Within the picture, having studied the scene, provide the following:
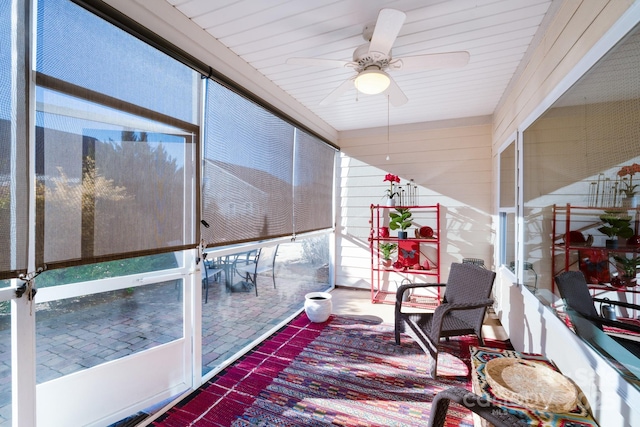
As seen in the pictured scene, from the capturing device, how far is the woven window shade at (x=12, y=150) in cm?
117

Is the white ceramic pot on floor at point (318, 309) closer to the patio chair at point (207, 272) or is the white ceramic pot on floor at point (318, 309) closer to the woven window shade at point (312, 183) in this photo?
A: the woven window shade at point (312, 183)

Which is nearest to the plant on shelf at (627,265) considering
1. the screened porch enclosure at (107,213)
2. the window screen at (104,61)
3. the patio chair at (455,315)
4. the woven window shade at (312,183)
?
the patio chair at (455,315)

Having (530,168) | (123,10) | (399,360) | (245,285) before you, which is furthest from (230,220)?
(530,168)

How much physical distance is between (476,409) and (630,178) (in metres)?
1.06

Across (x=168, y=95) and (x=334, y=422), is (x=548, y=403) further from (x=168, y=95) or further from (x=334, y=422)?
(x=168, y=95)

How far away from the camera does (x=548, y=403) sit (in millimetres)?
1258

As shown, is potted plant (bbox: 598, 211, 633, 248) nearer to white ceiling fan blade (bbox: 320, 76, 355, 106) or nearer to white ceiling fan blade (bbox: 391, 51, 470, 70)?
white ceiling fan blade (bbox: 391, 51, 470, 70)

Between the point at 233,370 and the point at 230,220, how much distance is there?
1266 mm

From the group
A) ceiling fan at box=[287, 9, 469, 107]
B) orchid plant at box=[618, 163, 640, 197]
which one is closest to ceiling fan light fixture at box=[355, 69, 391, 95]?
ceiling fan at box=[287, 9, 469, 107]

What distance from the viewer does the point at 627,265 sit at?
1.15 m

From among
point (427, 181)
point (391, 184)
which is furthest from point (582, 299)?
point (427, 181)

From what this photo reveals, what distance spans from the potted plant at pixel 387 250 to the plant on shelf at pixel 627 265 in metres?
3.13

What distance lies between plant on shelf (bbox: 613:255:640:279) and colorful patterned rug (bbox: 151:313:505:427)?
1.35 meters

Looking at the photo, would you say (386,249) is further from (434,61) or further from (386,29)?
(386,29)
